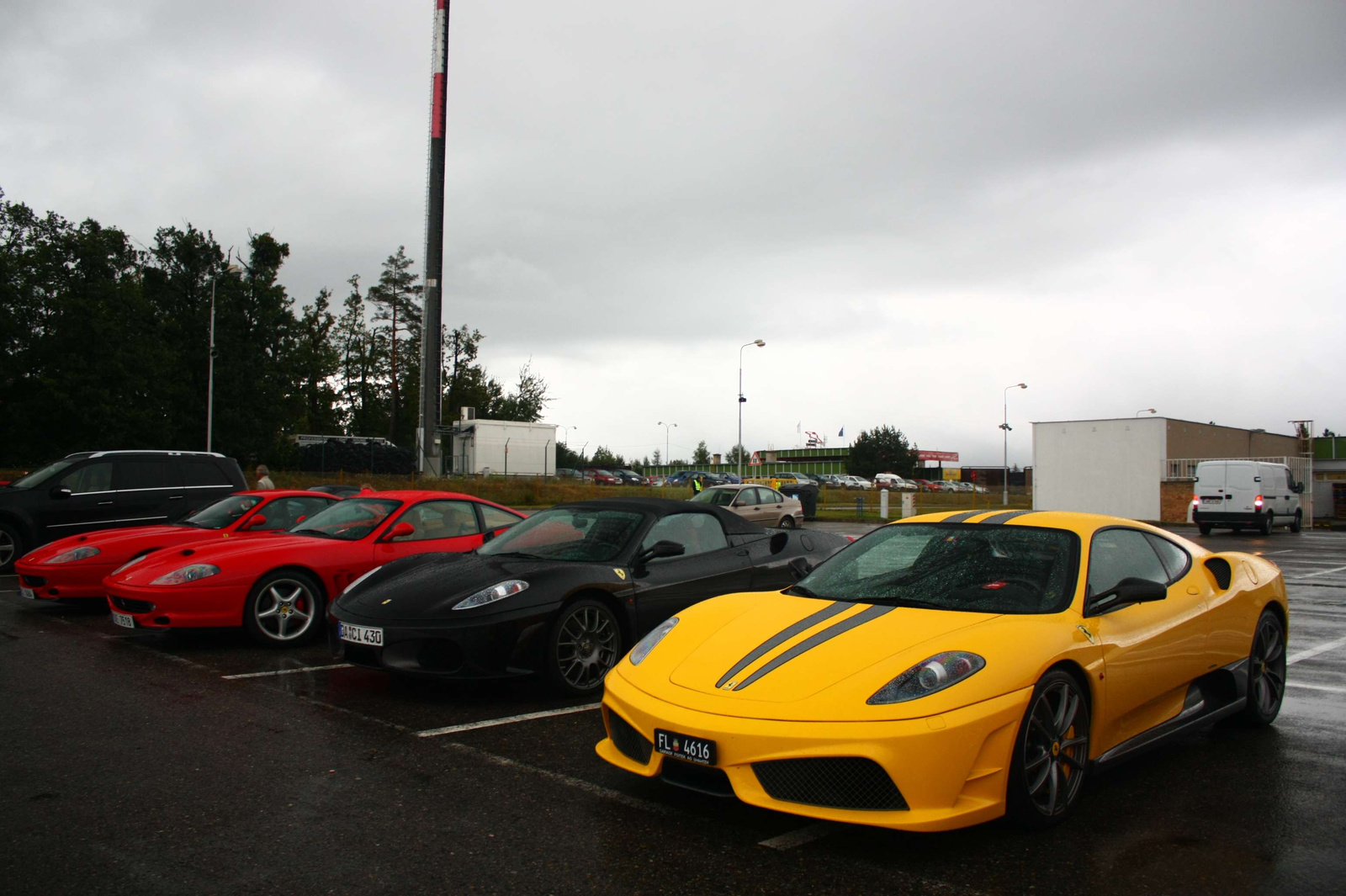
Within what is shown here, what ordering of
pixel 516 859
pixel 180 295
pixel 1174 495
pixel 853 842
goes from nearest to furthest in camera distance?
pixel 516 859, pixel 853 842, pixel 1174 495, pixel 180 295

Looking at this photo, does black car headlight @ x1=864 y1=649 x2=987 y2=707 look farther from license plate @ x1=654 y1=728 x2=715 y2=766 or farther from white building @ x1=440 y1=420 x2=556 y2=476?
white building @ x1=440 y1=420 x2=556 y2=476

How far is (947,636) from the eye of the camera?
350cm

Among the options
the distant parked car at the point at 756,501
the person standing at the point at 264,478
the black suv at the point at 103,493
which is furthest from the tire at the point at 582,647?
the distant parked car at the point at 756,501

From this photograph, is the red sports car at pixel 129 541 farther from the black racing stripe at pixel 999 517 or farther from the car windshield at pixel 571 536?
the black racing stripe at pixel 999 517

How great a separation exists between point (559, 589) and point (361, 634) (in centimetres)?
123

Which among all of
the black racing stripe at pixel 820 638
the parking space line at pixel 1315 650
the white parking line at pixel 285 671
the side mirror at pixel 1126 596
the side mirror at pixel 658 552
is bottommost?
the white parking line at pixel 285 671

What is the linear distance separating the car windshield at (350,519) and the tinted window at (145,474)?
19.1 ft

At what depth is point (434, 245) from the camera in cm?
4234

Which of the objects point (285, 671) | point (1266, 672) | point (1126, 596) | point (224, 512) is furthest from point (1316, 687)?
point (224, 512)

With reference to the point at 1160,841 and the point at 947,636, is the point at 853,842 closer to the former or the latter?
the point at 947,636

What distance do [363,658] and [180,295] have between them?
4163cm

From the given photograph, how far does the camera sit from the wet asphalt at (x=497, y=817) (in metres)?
3.04

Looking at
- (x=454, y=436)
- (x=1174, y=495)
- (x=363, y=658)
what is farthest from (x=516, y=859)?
(x=454, y=436)

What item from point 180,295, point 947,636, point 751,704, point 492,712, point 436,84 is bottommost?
point 492,712
